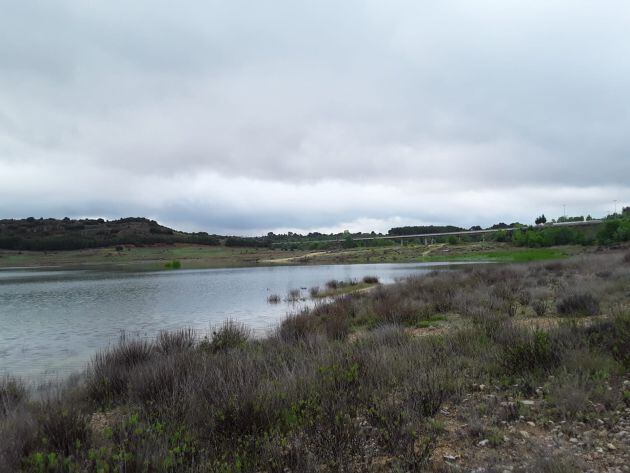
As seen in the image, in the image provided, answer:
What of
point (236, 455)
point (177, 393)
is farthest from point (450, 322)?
point (236, 455)

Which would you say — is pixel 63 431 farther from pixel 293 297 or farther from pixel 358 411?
pixel 293 297

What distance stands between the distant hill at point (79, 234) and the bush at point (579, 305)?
11057 cm

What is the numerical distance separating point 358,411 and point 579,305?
31.6ft

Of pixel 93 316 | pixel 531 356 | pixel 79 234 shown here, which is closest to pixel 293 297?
pixel 93 316

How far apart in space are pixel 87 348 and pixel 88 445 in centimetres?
1044

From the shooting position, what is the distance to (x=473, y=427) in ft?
14.7

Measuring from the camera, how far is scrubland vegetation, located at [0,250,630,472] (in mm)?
3828

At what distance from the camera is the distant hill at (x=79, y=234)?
327ft

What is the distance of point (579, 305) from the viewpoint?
1155 cm

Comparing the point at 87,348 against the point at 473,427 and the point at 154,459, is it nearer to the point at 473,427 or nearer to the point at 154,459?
the point at 154,459

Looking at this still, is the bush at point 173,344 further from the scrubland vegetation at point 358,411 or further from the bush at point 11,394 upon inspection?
the bush at point 11,394

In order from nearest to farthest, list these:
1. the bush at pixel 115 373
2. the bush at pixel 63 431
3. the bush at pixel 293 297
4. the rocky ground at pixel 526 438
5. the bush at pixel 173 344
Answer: the rocky ground at pixel 526 438 → the bush at pixel 63 431 → the bush at pixel 115 373 → the bush at pixel 173 344 → the bush at pixel 293 297

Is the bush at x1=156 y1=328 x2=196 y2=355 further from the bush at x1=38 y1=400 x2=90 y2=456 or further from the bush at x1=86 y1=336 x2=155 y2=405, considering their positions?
the bush at x1=38 y1=400 x2=90 y2=456

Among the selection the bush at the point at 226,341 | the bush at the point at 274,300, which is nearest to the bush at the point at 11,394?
the bush at the point at 226,341
